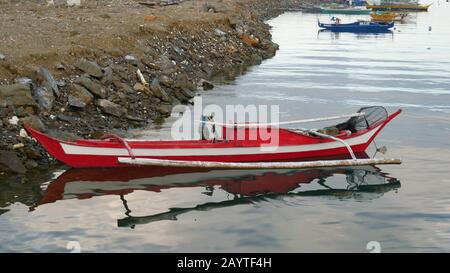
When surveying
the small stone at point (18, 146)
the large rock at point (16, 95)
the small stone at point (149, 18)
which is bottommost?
the small stone at point (18, 146)

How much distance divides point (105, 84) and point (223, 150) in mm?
8996

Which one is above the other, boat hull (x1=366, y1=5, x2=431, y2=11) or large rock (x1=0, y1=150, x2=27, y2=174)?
boat hull (x1=366, y1=5, x2=431, y2=11)

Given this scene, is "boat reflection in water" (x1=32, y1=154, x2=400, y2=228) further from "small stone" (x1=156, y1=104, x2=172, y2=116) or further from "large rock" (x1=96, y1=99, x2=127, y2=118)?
"small stone" (x1=156, y1=104, x2=172, y2=116)

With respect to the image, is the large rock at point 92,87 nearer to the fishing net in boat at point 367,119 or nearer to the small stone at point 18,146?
the small stone at point 18,146

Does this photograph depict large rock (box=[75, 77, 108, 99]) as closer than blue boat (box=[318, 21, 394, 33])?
Yes

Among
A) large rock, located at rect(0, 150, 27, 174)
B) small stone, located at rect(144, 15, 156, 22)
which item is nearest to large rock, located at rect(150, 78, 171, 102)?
large rock, located at rect(0, 150, 27, 174)

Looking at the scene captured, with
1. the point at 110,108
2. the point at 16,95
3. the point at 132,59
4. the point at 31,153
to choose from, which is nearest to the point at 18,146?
the point at 31,153

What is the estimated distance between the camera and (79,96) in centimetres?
2306

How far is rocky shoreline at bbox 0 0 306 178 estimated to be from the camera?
1948cm

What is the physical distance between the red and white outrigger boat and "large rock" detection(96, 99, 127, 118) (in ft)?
15.8

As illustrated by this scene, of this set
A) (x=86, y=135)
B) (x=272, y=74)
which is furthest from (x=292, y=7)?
(x=86, y=135)

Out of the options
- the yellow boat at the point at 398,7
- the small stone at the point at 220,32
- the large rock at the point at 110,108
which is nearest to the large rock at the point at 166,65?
the large rock at the point at 110,108

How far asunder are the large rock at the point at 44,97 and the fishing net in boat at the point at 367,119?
10.9 m

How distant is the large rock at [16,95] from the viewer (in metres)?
20.2
